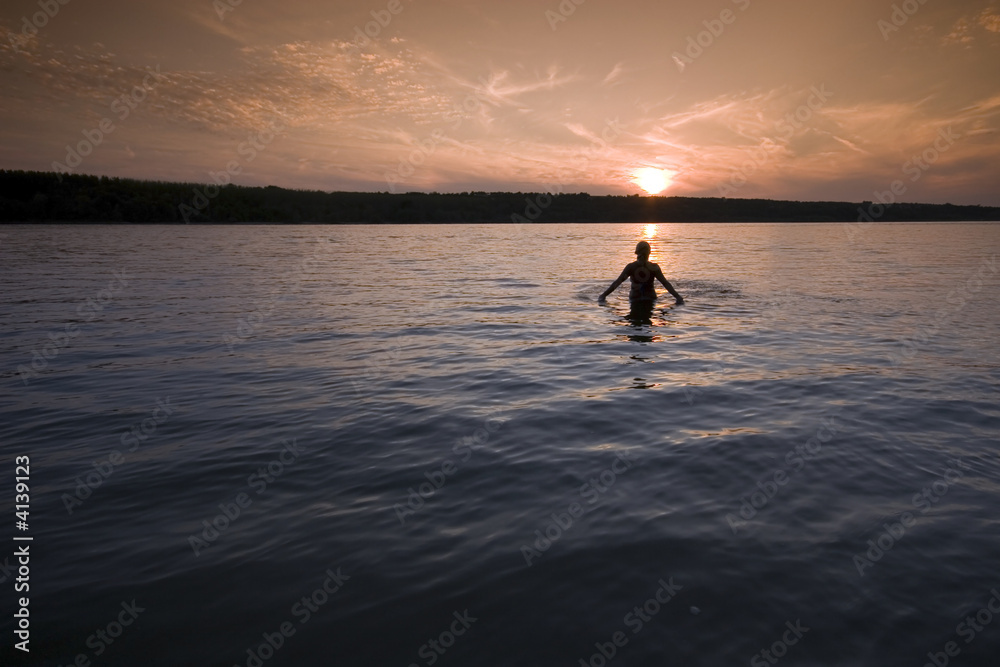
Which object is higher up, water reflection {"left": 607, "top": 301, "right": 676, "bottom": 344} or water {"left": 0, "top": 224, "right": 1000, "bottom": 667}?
water reflection {"left": 607, "top": 301, "right": 676, "bottom": 344}

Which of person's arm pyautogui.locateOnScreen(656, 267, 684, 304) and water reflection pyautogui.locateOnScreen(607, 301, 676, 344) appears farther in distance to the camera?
person's arm pyautogui.locateOnScreen(656, 267, 684, 304)

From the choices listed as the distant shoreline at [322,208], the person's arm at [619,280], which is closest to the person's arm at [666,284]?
the person's arm at [619,280]

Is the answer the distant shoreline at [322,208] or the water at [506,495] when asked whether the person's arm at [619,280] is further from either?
the distant shoreline at [322,208]

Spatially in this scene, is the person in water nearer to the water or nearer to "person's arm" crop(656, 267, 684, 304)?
"person's arm" crop(656, 267, 684, 304)

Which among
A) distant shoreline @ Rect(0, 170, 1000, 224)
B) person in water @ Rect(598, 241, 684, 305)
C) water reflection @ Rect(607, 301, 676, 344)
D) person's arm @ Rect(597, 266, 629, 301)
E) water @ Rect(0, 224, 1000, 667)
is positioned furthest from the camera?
distant shoreline @ Rect(0, 170, 1000, 224)

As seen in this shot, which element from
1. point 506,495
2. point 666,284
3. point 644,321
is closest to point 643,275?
point 666,284

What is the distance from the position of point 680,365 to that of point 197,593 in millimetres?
8928

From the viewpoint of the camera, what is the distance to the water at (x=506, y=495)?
3.80m

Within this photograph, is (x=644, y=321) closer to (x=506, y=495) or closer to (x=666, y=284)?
(x=666, y=284)

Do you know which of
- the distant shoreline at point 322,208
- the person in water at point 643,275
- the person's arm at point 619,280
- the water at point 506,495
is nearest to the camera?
the water at point 506,495

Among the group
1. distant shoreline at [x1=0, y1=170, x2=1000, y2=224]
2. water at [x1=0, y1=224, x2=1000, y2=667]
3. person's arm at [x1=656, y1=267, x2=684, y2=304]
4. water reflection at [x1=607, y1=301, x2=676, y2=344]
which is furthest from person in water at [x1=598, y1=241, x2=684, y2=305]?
distant shoreline at [x1=0, y1=170, x2=1000, y2=224]

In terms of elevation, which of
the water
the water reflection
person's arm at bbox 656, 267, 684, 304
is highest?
person's arm at bbox 656, 267, 684, 304

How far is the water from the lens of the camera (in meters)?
3.80

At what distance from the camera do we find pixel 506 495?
571cm
